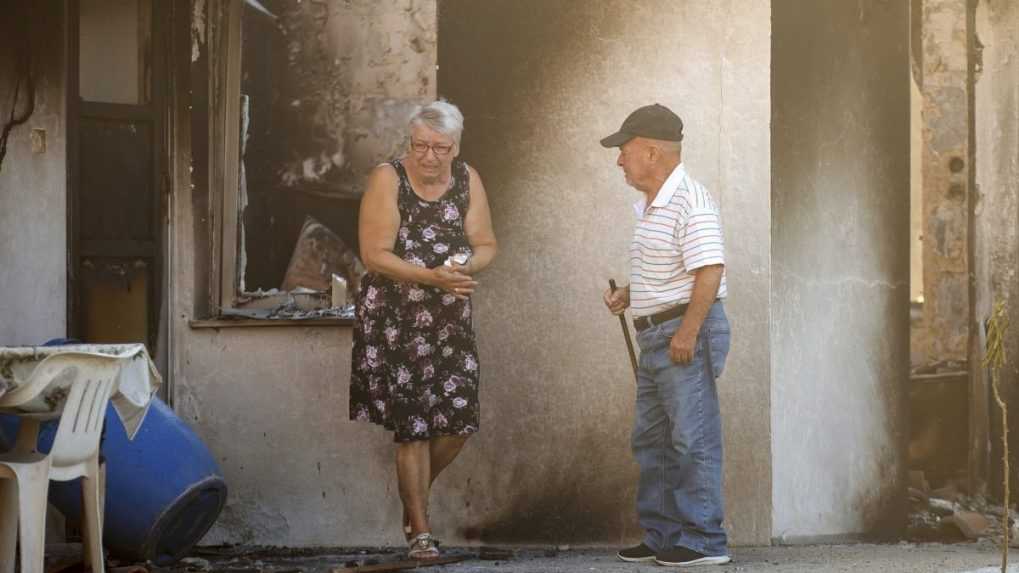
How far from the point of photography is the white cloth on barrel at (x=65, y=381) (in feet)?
16.4

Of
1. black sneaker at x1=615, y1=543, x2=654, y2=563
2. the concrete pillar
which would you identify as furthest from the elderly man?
the concrete pillar

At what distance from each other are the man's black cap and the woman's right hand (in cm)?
89

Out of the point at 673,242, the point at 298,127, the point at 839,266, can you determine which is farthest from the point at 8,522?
the point at 839,266

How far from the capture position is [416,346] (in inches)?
261

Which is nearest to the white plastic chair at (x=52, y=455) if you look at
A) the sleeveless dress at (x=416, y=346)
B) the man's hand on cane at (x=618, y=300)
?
the sleeveless dress at (x=416, y=346)

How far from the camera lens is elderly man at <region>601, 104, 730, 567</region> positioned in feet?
20.7

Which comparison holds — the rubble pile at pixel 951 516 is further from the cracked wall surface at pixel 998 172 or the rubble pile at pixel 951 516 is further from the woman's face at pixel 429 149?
the woman's face at pixel 429 149

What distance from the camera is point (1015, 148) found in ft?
27.0

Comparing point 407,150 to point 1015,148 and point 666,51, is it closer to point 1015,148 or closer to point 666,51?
point 666,51

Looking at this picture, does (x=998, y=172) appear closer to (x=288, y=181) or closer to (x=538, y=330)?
(x=538, y=330)

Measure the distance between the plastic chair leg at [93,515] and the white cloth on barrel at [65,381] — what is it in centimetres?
23

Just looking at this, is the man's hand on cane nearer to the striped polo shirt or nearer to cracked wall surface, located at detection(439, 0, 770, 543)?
the striped polo shirt

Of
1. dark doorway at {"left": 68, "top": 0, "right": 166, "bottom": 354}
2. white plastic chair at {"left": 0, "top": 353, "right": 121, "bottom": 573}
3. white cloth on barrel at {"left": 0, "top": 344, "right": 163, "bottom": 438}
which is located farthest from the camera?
dark doorway at {"left": 68, "top": 0, "right": 166, "bottom": 354}

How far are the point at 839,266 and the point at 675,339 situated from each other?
1.74 m
